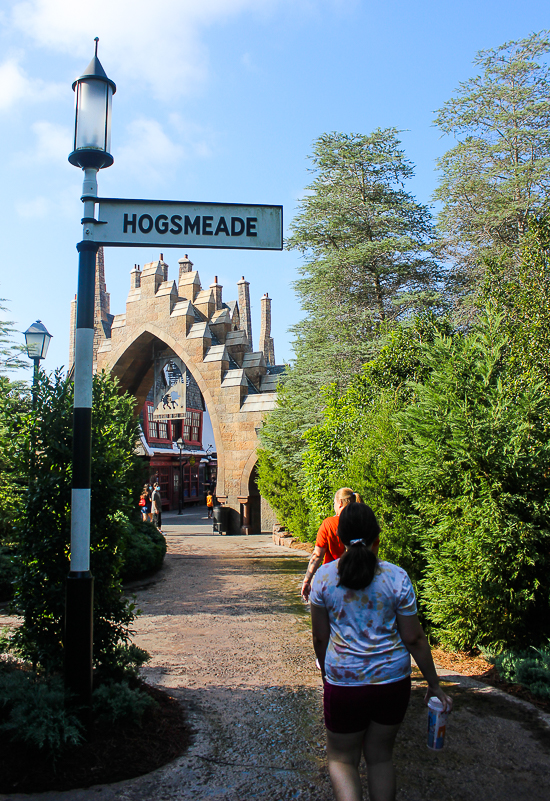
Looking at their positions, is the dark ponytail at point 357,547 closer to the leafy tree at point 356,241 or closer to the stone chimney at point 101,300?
the leafy tree at point 356,241

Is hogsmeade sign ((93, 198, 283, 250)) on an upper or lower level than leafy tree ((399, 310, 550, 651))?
upper

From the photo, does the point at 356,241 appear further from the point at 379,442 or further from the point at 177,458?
the point at 177,458

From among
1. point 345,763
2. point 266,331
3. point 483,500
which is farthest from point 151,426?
point 345,763

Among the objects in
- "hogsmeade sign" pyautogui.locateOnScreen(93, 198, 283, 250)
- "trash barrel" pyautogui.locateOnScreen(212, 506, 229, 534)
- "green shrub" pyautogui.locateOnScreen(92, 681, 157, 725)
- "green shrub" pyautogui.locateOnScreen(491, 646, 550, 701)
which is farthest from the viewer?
"trash barrel" pyautogui.locateOnScreen(212, 506, 229, 534)

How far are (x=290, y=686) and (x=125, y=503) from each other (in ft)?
7.03

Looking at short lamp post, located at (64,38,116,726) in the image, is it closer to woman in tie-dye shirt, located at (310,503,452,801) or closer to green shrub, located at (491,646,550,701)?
woman in tie-dye shirt, located at (310,503,452,801)

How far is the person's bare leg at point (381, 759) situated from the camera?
2393 millimetres

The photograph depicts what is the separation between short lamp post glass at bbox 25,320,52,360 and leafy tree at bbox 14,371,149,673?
7400 mm

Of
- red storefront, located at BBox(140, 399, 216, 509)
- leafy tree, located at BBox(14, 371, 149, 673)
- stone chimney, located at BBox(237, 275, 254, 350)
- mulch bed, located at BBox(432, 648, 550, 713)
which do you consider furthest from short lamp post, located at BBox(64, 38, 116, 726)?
stone chimney, located at BBox(237, 275, 254, 350)

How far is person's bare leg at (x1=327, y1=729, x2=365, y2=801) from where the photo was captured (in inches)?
93.4

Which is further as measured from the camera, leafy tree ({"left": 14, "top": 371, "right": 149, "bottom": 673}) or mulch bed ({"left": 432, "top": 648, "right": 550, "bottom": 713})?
mulch bed ({"left": 432, "top": 648, "right": 550, "bottom": 713})

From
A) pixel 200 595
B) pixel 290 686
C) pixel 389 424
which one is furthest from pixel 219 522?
pixel 290 686

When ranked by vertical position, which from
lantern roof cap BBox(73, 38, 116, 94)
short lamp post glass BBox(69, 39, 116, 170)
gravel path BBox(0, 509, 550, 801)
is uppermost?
lantern roof cap BBox(73, 38, 116, 94)

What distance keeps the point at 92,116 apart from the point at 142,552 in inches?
331
